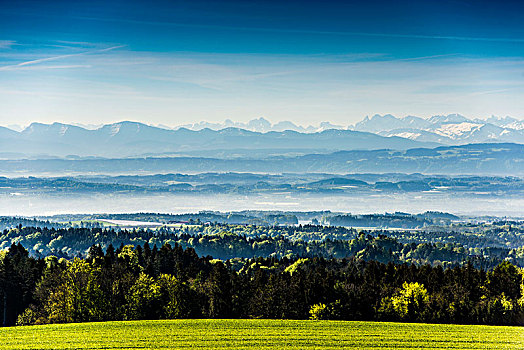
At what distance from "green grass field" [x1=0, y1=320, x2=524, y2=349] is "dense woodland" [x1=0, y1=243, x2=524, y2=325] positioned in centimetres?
489

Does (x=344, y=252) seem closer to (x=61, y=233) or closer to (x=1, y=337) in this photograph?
(x=61, y=233)

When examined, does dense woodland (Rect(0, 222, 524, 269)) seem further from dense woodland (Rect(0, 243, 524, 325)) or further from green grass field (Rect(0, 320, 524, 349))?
green grass field (Rect(0, 320, 524, 349))

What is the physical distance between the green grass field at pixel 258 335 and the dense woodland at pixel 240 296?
489 cm

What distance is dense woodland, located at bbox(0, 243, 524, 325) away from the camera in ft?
183

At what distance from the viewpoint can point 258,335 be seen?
45.7 meters

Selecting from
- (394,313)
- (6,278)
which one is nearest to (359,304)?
(394,313)

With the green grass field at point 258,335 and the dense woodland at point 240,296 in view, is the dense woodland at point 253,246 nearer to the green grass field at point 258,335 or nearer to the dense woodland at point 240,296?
the dense woodland at point 240,296

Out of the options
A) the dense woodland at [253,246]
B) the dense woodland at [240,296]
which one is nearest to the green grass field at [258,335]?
the dense woodland at [240,296]

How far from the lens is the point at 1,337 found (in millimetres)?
44062

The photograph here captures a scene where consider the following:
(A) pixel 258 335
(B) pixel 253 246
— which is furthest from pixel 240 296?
(B) pixel 253 246

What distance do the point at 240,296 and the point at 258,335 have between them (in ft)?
48.7

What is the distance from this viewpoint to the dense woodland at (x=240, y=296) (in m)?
55.9

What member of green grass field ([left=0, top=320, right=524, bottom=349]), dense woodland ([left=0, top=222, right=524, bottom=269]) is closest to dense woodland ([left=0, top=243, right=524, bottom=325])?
green grass field ([left=0, top=320, right=524, bottom=349])

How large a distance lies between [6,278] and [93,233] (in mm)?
96841
